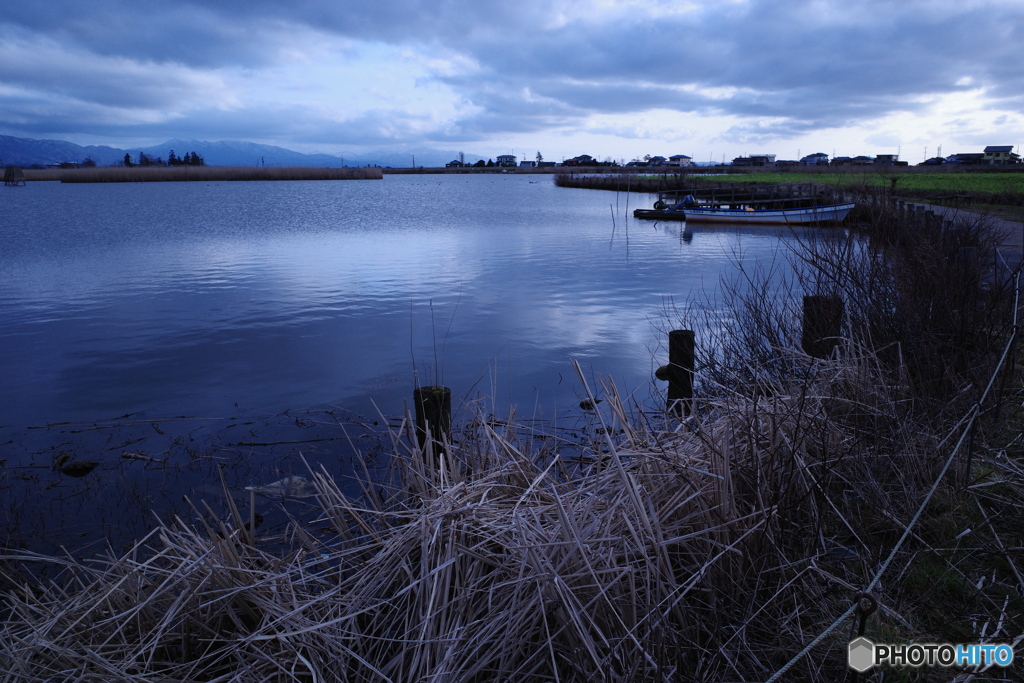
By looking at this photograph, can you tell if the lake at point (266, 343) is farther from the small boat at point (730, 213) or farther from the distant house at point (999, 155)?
the distant house at point (999, 155)

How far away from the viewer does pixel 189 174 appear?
9756 cm

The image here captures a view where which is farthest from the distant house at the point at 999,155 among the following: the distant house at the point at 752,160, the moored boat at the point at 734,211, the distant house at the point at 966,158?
the moored boat at the point at 734,211

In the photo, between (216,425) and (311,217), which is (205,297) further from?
(311,217)

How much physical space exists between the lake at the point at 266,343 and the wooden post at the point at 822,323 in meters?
1.88

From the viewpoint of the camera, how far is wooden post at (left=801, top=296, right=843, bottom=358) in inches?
286

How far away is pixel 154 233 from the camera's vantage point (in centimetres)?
2944

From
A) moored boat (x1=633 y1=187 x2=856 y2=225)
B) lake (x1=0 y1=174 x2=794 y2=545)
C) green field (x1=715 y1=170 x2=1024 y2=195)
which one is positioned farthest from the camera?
moored boat (x1=633 y1=187 x2=856 y2=225)

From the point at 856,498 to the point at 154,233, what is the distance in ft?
105

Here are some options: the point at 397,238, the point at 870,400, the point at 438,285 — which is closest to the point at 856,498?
Answer: the point at 870,400

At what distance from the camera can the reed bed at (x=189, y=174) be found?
89.9 meters

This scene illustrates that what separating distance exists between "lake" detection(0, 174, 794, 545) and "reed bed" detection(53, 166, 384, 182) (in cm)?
7286

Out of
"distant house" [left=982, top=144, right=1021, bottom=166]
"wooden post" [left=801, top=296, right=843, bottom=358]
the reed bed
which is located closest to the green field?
"wooden post" [left=801, top=296, right=843, bottom=358]

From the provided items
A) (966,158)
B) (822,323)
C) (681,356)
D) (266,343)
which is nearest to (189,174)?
(266,343)

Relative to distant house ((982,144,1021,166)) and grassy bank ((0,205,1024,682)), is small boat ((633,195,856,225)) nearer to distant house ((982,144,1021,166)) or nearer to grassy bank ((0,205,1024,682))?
grassy bank ((0,205,1024,682))
